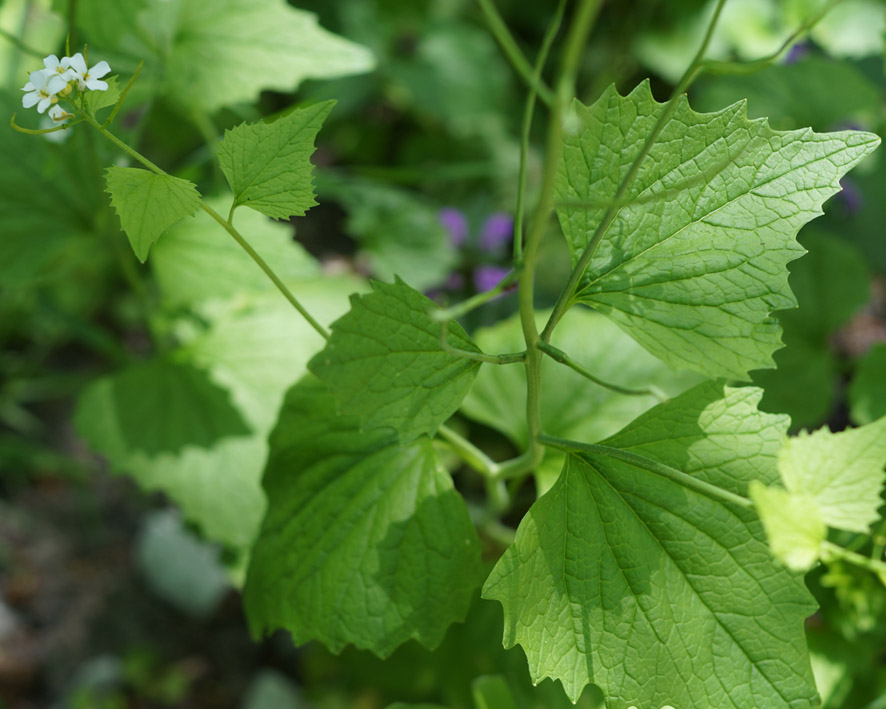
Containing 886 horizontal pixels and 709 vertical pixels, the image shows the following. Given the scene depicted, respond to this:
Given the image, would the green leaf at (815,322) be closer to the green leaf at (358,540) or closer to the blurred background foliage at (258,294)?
the blurred background foliage at (258,294)

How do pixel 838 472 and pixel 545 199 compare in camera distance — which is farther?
pixel 838 472

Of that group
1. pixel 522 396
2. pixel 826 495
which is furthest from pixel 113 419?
pixel 826 495

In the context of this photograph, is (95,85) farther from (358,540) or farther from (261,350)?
(261,350)

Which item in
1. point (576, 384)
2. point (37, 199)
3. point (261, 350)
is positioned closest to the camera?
point (576, 384)

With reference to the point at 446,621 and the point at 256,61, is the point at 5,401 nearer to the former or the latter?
the point at 256,61

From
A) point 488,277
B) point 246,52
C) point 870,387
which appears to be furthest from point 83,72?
point 488,277

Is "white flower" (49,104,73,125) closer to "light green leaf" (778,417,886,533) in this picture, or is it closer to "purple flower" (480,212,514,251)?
"light green leaf" (778,417,886,533)

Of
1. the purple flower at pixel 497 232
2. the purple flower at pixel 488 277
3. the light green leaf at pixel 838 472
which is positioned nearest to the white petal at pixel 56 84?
the light green leaf at pixel 838 472
